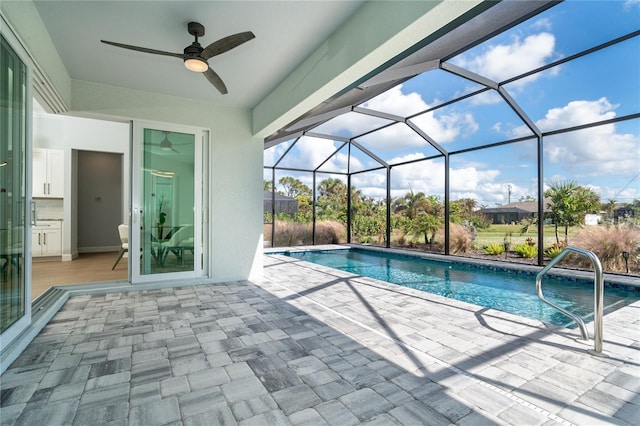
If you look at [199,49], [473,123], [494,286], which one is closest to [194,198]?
[199,49]

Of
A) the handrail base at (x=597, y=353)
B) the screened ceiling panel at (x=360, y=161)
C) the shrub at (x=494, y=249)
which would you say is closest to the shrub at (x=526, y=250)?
the shrub at (x=494, y=249)

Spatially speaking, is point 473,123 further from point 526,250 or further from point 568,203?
point 526,250

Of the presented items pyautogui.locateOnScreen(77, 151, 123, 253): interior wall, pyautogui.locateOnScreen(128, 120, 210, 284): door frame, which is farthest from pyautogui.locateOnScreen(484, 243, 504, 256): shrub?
pyautogui.locateOnScreen(77, 151, 123, 253): interior wall

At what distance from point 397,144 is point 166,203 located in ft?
20.6

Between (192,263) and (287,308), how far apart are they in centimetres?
202

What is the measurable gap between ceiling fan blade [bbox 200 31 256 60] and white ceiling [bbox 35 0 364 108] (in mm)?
259

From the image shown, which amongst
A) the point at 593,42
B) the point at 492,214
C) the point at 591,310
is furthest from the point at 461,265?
the point at 593,42

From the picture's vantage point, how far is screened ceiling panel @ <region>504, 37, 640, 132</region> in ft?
15.2

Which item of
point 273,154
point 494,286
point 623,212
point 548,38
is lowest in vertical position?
point 494,286

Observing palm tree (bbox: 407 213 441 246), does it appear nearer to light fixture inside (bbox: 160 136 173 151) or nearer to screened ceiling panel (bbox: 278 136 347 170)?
screened ceiling panel (bbox: 278 136 347 170)

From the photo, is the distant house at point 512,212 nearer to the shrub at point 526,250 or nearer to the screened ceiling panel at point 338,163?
the shrub at point 526,250

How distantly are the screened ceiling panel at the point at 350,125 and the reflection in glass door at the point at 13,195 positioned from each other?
5.79 meters

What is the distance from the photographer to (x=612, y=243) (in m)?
5.26

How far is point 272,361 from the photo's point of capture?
→ 7.27ft
